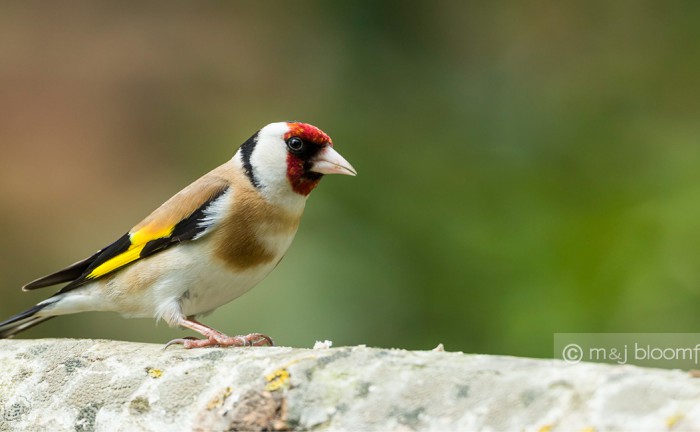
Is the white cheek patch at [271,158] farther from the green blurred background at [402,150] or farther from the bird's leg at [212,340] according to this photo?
the green blurred background at [402,150]

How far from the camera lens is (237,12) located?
6777 mm

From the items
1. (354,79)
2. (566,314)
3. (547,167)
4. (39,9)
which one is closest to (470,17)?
(354,79)

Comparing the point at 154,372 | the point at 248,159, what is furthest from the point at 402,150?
the point at 154,372

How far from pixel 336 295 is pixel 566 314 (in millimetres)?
1055

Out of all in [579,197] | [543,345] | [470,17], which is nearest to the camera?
[543,345]

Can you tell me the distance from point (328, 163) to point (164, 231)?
0.59 metres

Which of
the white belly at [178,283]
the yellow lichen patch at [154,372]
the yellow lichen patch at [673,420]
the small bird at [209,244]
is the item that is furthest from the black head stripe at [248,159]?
the yellow lichen patch at [673,420]

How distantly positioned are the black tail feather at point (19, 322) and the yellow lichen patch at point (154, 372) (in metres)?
1.07

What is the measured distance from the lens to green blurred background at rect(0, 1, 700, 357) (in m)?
3.80

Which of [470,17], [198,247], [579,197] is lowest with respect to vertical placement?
[198,247]

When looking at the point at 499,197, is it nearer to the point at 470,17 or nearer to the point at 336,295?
the point at 336,295

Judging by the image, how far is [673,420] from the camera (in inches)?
59.5

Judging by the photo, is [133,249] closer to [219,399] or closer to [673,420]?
[219,399]

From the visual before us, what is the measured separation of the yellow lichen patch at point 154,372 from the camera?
7.11ft
